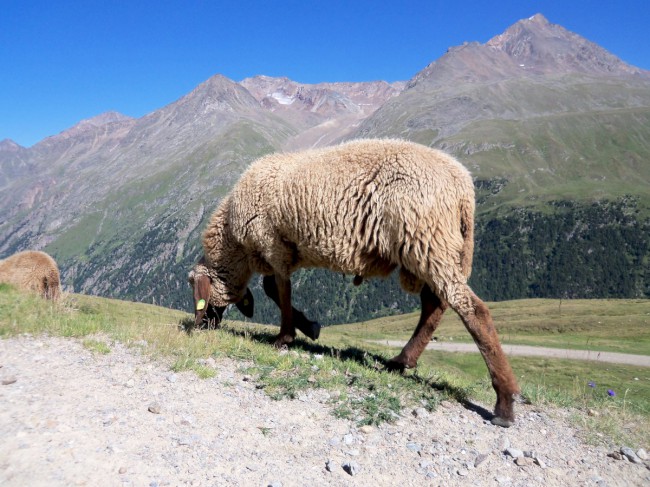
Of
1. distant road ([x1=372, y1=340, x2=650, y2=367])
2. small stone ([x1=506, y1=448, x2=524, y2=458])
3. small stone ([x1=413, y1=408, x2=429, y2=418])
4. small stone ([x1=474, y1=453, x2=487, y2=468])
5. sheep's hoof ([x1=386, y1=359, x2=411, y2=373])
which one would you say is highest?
sheep's hoof ([x1=386, y1=359, x2=411, y2=373])

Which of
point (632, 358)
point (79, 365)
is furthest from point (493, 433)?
point (632, 358)

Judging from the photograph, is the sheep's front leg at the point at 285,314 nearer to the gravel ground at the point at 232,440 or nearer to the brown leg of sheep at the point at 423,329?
the brown leg of sheep at the point at 423,329

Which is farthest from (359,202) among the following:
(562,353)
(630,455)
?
(562,353)

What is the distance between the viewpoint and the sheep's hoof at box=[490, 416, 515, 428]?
25.0ft

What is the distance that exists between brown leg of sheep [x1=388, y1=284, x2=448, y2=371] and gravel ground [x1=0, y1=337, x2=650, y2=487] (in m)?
1.63

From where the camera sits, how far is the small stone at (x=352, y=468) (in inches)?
230

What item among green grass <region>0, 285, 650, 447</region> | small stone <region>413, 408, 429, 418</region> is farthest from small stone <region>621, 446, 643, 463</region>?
small stone <region>413, 408, 429, 418</region>

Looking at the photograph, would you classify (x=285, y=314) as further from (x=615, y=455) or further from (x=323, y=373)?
(x=615, y=455)

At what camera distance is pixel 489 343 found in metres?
8.08

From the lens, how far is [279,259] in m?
10.9

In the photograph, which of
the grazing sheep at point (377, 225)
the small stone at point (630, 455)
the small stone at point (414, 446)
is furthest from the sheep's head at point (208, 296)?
the small stone at point (630, 455)

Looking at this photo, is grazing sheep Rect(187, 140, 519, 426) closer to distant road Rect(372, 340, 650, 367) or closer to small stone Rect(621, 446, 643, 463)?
small stone Rect(621, 446, 643, 463)

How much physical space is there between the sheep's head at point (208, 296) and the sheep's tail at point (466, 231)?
682cm

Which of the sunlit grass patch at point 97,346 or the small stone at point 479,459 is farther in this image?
the sunlit grass patch at point 97,346
